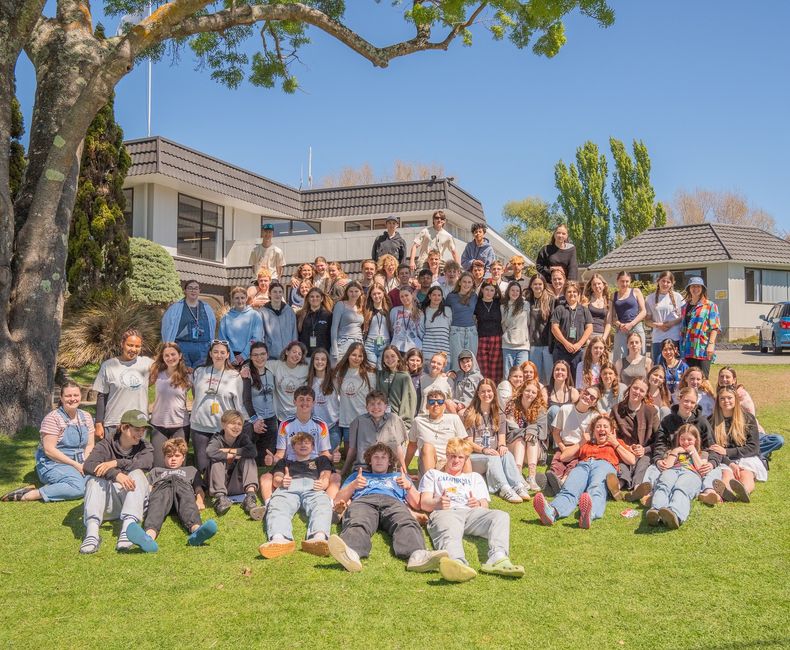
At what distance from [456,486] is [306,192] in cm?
2072

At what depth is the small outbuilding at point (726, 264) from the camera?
1127 inches

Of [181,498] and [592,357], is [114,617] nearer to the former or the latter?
[181,498]

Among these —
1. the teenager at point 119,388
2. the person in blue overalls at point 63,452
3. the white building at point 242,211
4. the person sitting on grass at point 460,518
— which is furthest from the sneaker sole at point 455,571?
the white building at point 242,211

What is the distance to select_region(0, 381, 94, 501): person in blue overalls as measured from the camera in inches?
277

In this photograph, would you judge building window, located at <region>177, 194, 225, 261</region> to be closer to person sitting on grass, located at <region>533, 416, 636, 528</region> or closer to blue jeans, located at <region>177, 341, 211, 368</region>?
blue jeans, located at <region>177, 341, 211, 368</region>

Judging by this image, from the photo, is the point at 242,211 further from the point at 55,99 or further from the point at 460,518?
the point at 460,518

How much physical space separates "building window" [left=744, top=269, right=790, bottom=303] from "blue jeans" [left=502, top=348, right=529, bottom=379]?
921 inches

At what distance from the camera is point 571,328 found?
8.95 meters

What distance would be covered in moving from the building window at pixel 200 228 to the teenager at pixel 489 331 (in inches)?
573

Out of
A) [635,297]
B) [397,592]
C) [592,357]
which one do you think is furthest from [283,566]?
[635,297]

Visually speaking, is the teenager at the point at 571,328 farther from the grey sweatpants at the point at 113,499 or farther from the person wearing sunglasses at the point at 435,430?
the grey sweatpants at the point at 113,499

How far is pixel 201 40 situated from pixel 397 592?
10255mm

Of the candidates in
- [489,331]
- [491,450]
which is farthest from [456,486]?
[489,331]

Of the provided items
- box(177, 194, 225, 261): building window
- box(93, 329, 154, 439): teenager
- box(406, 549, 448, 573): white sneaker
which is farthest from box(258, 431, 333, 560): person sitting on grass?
box(177, 194, 225, 261): building window
